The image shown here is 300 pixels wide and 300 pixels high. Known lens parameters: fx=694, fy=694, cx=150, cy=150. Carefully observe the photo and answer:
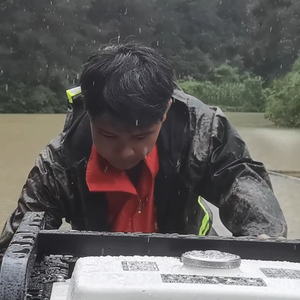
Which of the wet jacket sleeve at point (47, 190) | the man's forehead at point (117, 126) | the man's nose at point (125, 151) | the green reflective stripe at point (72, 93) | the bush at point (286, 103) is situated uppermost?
the green reflective stripe at point (72, 93)

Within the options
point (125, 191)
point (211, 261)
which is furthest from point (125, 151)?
point (211, 261)

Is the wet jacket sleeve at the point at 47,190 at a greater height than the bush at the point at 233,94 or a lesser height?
greater

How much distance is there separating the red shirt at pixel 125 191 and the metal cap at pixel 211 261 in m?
0.82

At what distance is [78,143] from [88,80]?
22cm

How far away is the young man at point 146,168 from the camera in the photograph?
187cm

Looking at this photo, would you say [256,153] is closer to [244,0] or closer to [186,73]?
[186,73]

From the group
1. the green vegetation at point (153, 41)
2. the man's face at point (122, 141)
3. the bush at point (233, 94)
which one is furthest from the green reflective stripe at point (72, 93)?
the green vegetation at point (153, 41)

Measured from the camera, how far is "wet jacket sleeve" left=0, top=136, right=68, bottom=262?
78.8 inches

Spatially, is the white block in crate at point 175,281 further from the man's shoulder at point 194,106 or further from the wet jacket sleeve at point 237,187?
the man's shoulder at point 194,106

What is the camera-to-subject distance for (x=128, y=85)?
6.07 feet

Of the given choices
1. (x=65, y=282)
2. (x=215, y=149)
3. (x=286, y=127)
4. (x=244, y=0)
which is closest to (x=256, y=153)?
A: (x=286, y=127)

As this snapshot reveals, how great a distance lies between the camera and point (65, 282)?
4.13 feet

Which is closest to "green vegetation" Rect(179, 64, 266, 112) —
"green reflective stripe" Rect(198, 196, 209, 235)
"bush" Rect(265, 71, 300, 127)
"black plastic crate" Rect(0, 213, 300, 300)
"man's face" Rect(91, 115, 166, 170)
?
"bush" Rect(265, 71, 300, 127)

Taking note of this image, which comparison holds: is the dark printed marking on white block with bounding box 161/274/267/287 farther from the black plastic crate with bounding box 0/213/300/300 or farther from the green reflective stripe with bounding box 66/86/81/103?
the green reflective stripe with bounding box 66/86/81/103
